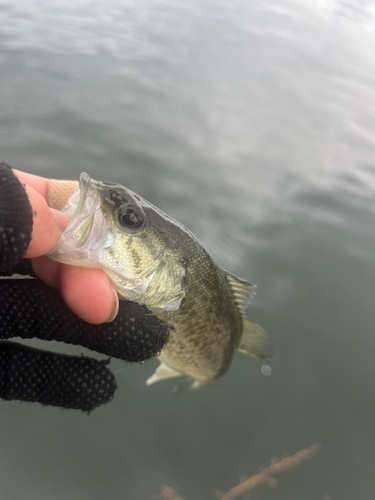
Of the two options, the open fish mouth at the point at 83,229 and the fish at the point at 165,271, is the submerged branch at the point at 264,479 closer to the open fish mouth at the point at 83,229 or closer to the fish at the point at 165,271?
the fish at the point at 165,271

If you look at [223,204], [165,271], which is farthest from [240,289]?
[223,204]

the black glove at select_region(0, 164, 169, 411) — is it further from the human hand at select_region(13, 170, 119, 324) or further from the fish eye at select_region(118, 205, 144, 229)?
the fish eye at select_region(118, 205, 144, 229)

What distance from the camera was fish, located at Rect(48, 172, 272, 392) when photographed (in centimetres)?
146

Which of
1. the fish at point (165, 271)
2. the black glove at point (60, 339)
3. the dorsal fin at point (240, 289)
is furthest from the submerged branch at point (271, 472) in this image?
the black glove at point (60, 339)

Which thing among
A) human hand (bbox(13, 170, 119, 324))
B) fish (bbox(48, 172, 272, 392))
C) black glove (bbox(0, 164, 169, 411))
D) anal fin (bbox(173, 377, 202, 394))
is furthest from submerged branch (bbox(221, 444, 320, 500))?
human hand (bbox(13, 170, 119, 324))

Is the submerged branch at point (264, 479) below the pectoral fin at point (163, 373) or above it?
below

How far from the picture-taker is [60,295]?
1421 millimetres

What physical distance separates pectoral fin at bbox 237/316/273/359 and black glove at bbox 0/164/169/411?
3.70ft

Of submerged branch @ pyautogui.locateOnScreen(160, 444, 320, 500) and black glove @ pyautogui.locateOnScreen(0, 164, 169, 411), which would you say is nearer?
black glove @ pyautogui.locateOnScreen(0, 164, 169, 411)

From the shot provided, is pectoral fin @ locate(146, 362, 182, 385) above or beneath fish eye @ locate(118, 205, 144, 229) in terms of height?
beneath

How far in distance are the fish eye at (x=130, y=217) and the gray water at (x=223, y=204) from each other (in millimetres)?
1624

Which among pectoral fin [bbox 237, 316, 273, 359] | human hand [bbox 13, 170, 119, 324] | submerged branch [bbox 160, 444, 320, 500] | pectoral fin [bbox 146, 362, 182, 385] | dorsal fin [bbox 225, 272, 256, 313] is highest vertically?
human hand [bbox 13, 170, 119, 324]

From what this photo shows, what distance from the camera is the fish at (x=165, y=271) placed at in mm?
1457

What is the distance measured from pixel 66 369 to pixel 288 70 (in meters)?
9.17
